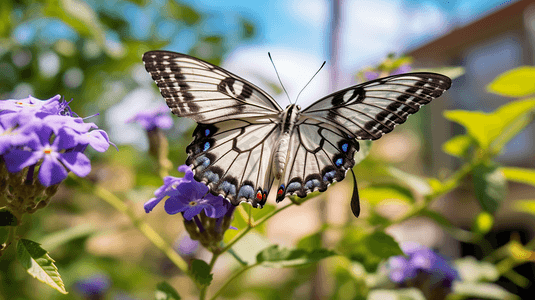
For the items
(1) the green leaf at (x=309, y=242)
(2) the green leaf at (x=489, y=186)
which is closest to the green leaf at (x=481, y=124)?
(2) the green leaf at (x=489, y=186)

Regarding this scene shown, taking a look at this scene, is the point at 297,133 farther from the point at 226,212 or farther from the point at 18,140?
the point at 18,140

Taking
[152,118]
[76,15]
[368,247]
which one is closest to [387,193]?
[368,247]

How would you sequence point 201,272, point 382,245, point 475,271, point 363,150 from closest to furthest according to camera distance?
point 201,272
point 363,150
point 382,245
point 475,271

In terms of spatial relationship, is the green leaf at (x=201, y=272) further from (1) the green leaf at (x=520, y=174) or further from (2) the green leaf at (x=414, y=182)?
A: (1) the green leaf at (x=520, y=174)

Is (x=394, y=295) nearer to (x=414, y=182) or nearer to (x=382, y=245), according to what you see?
(x=382, y=245)

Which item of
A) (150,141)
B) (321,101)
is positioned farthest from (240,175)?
(150,141)

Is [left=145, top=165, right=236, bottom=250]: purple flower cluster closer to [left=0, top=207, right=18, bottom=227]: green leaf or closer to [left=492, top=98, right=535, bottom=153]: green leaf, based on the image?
[left=0, top=207, right=18, bottom=227]: green leaf

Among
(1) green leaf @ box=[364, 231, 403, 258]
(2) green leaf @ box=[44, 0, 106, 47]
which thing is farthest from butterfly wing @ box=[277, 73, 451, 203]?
(2) green leaf @ box=[44, 0, 106, 47]
